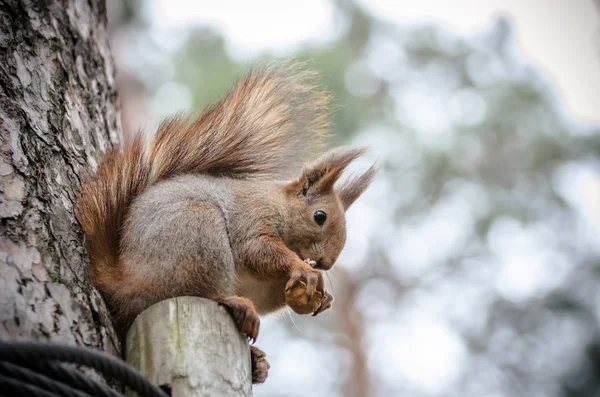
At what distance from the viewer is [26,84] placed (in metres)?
1.90

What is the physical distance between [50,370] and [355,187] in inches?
65.8

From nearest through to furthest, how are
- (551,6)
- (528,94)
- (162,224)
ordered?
1. (162,224)
2. (528,94)
3. (551,6)

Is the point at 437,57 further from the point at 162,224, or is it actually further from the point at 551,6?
the point at 162,224

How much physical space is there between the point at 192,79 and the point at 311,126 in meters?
6.11

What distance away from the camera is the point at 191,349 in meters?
1.52

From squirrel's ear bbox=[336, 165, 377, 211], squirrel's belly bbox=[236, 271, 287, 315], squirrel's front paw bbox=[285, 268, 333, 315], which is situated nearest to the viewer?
squirrel's front paw bbox=[285, 268, 333, 315]

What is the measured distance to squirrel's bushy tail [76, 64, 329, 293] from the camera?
6.03 ft

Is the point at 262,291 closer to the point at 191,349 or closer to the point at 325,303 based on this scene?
the point at 325,303

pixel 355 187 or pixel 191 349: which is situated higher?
pixel 355 187

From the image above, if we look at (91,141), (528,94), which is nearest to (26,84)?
(91,141)

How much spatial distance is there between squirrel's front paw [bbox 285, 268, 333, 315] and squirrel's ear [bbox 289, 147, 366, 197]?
0.53m

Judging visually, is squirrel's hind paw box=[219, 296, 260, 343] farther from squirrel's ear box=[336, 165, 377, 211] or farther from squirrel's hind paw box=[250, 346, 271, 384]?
squirrel's ear box=[336, 165, 377, 211]

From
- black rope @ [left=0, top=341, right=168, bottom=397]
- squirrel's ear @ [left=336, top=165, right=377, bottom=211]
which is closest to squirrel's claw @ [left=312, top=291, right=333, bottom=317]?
squirrel's ear @ [left=336, top=165, right=377, bottom=211]

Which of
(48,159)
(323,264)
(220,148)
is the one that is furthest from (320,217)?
(48,159)
